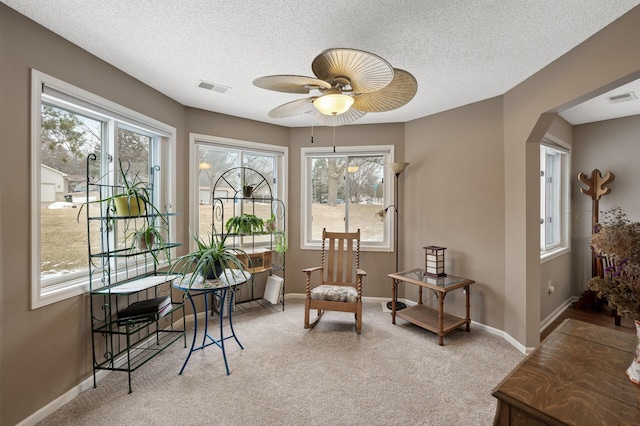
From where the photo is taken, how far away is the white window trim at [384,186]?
4055 millimetres

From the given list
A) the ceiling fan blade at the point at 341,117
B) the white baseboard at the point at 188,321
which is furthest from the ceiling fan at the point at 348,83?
the white baseboard at the point at 188,321

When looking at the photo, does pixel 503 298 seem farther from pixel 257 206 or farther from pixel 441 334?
pixel 257 206

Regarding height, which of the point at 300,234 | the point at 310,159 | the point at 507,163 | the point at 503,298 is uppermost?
the point at 310,159

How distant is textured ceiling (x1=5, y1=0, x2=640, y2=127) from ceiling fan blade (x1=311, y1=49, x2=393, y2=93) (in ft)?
1.44

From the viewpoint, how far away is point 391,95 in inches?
72.2

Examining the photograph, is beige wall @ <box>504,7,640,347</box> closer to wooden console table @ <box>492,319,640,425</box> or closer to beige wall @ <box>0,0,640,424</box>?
beige wall @ <box>0,0,640,424</box>

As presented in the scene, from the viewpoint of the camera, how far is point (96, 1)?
1647mm

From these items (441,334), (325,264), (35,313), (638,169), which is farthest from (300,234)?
(638,169)

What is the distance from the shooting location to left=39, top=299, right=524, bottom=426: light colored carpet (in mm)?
1896

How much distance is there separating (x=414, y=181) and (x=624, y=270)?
2.82 meters

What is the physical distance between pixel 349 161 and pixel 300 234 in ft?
4.20

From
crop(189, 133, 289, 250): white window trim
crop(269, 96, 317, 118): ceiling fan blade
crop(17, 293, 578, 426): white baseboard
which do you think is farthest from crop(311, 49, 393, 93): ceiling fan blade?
crop(17, 293, 578, 426): white baseboard

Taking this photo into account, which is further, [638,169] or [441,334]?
[638,169]

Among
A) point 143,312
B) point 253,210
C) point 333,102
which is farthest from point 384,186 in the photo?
point 143,312
